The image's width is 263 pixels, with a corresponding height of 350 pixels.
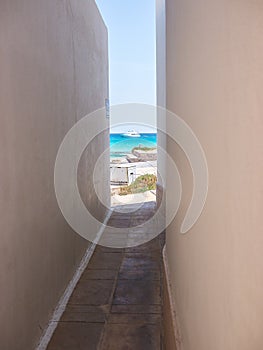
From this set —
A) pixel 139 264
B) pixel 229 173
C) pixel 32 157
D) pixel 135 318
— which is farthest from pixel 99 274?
pixel 229 173

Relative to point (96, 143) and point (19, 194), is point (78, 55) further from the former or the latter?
point (19, 194)

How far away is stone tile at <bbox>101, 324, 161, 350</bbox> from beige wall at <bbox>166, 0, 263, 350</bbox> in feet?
3.56

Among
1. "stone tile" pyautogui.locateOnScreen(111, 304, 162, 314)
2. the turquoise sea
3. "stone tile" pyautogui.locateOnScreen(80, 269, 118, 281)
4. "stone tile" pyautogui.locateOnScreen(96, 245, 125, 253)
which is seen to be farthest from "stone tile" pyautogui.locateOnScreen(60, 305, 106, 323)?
the turquoise sea

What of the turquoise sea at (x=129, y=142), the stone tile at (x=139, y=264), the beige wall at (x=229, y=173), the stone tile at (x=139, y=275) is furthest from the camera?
the turquoise sea at (x=129, y=142)

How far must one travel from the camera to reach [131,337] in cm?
231

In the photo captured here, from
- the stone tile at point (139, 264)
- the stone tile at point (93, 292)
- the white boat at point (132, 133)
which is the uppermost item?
the white boat at point (132, 133)

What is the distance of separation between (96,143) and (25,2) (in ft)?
9.20

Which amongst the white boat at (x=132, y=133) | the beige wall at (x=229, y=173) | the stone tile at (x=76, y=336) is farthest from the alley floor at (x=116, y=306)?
the white boat at (x=132, y=133)

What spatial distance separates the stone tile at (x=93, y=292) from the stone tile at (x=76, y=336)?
343 millimetres

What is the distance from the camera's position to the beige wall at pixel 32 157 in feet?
5.38

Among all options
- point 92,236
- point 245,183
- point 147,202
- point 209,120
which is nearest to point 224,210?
point 245,183

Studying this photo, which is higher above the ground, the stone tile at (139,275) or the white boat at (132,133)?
the white boat at (132,133)

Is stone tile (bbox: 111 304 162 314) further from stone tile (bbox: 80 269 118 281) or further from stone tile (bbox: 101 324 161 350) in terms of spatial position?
stone tile (bbox: 80 269 118 281)

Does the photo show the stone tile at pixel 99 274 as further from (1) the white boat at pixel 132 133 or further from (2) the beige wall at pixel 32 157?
(1) the white boat at pixel 132 133
